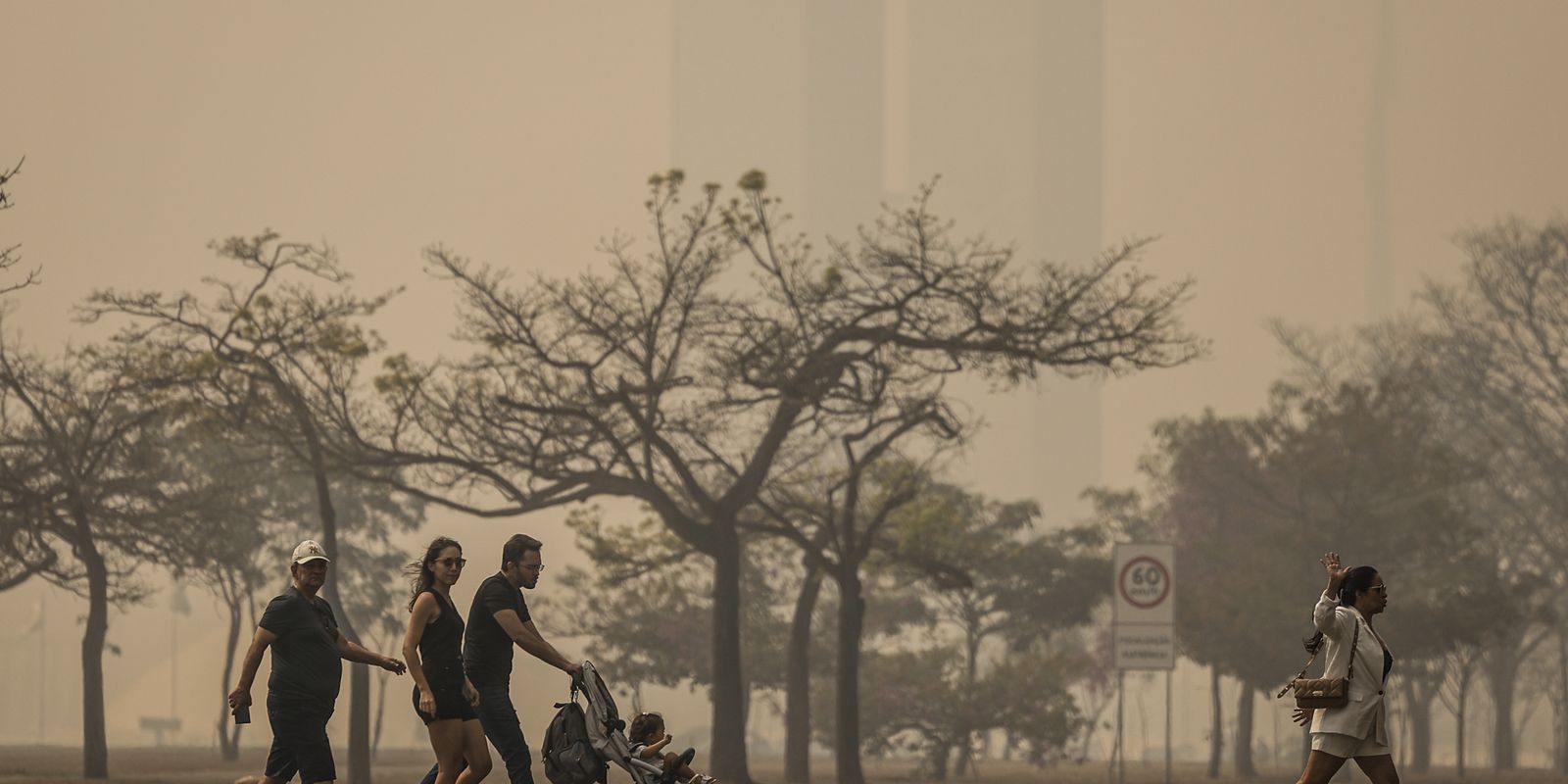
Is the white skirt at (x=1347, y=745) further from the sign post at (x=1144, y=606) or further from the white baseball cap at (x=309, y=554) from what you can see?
the sign post at (x=1144, y=606)

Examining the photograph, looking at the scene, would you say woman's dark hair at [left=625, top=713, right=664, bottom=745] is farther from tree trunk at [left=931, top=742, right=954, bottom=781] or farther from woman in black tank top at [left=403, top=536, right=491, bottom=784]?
tree trunk at [left=931, top=742, right=954, bottom=781]

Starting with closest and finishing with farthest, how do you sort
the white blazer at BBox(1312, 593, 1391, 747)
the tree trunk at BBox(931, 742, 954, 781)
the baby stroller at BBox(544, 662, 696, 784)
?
the white blazer at BBox(1312, 593, 1391, 747)
the baby stroller at BBox(544, 662, 696, 784)
the tree trunk at BBox(931, 742, 954, 781)

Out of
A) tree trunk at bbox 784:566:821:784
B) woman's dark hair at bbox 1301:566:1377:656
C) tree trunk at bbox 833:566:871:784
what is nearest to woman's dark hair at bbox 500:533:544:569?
woman's dark hair at bbox 1301:566:1377:656

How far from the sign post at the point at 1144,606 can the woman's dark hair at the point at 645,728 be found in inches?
566

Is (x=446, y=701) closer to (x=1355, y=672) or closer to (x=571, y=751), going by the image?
(x=571, y=751)


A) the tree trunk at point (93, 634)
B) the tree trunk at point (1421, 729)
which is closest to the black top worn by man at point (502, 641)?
the tree trunk at point (93, 634)

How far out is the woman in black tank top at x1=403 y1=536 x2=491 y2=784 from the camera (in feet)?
41.7

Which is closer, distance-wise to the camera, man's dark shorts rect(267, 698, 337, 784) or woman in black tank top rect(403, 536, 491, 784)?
man's dark shorts rect(267, 698, 337, 784)

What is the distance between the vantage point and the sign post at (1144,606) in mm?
26562

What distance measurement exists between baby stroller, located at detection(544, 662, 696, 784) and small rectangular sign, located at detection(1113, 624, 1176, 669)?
14.7 m

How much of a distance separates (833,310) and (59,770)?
51.9 feet

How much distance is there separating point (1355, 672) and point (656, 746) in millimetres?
4194

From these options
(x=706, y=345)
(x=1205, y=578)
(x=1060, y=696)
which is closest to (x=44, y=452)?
(x=706, y=345)

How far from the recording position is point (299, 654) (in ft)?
40.0
